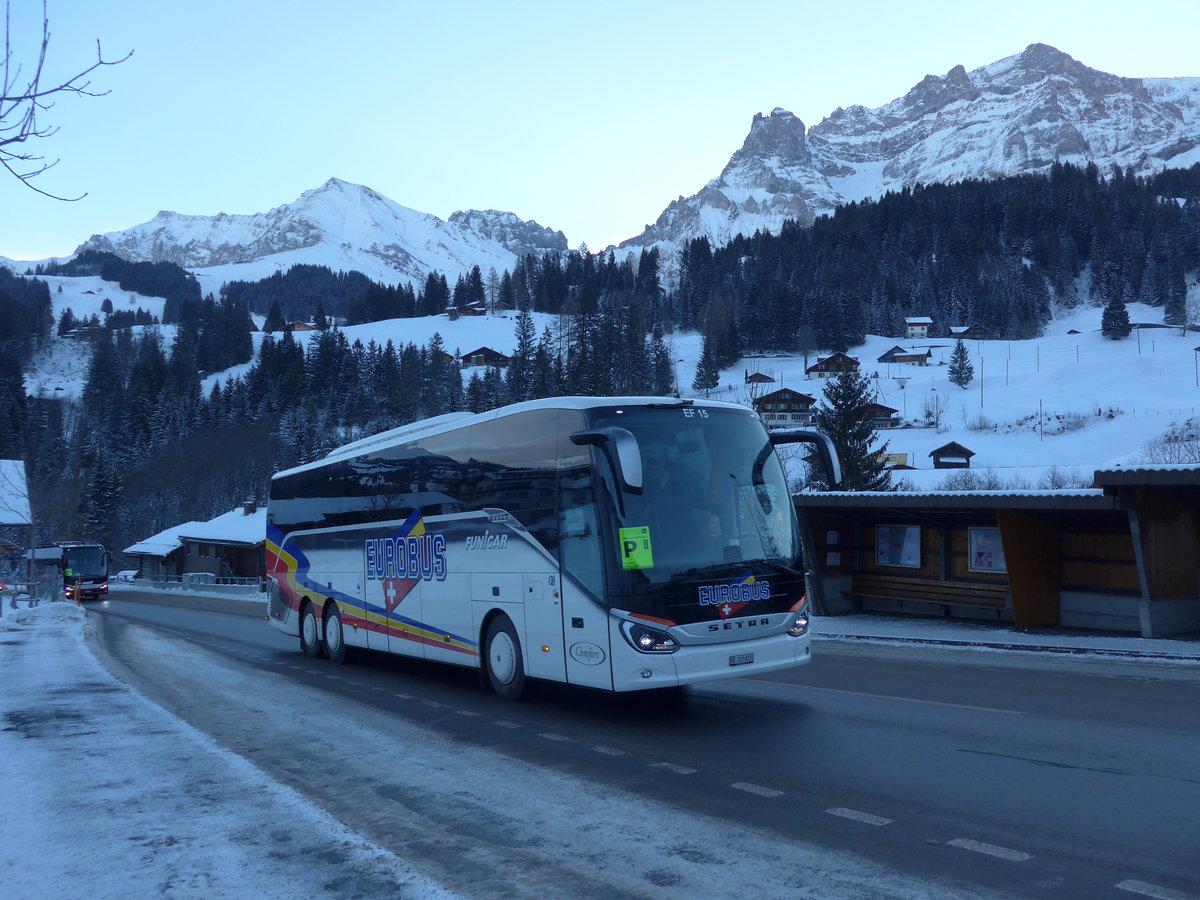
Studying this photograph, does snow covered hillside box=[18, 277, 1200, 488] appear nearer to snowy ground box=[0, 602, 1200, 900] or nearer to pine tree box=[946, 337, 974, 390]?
pine tree box=[946, 337, 974, 390]

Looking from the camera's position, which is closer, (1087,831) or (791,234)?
(1087,831)

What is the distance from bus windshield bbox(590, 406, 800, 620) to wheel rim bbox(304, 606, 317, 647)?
947 cm

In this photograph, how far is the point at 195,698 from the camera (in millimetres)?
11789

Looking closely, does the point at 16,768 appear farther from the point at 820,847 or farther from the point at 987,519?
the point at 987,519

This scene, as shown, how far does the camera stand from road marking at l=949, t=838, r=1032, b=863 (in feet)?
16.8

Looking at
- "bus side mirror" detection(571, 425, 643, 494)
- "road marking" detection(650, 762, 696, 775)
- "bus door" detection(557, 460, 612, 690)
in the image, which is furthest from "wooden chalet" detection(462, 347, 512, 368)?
"road marking" detection(650, 762, 696, 775)

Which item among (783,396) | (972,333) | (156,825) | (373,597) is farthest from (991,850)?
(972,333)

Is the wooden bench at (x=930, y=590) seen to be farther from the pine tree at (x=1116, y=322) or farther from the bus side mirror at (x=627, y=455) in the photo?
the pine tree at (x=1116, y=322)

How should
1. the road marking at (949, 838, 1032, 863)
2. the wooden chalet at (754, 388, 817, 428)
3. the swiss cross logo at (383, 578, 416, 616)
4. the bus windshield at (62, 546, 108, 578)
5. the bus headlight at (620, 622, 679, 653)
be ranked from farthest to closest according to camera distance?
the wooden chalet at (754, 388, 817, 428) → the bus windshield at (62, 546, 108, 578) → the swiss cross logo at (383, 578, 416, 616) → the bus headlight at (620, 622, 679, 653) → the road marking at (949, 838, 1032, 863)

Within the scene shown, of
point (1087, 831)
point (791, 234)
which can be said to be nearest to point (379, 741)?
point (1087, 831)

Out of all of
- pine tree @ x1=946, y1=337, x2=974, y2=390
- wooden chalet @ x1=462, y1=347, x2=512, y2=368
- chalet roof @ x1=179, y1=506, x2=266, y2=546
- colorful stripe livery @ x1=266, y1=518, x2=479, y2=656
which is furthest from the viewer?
wooden chalet @ x1=462, y1=347, x2=512, y2=368

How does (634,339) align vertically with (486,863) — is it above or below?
above

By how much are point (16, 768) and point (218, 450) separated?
12090 cm

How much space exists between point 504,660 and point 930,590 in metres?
12.1
